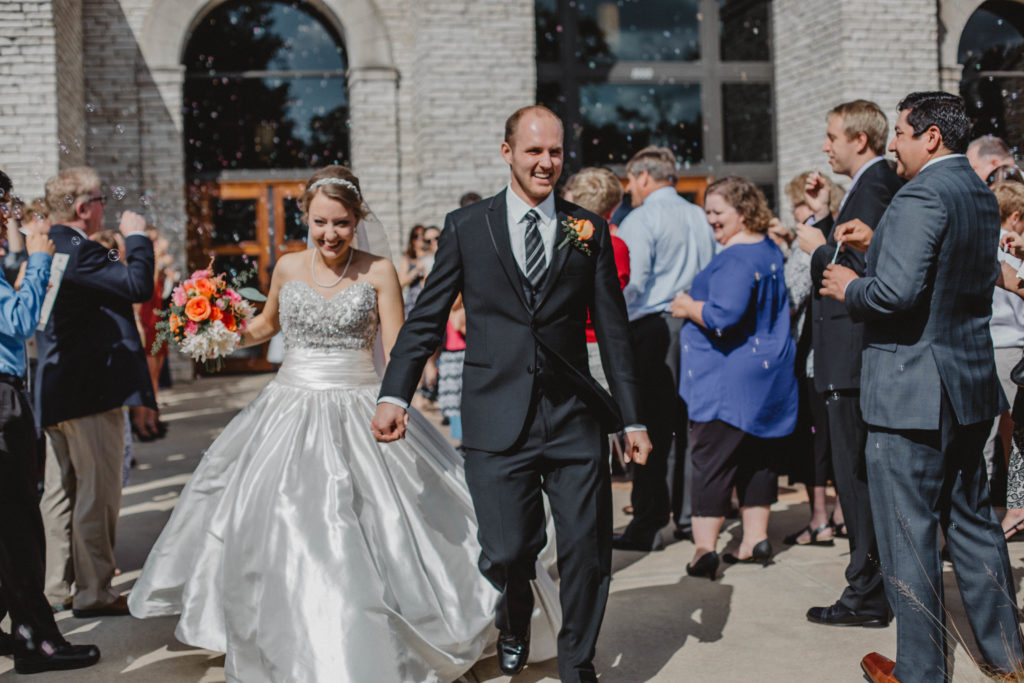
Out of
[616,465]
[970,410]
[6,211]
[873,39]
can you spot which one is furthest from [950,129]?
[873,39]

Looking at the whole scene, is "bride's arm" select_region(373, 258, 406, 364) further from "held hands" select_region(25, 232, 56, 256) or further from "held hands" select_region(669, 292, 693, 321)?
"held hands" select_region(669, 292, 693, 321)

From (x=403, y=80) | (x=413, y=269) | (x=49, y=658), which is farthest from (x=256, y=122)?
(x=49, y=658)

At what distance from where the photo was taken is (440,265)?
333cm

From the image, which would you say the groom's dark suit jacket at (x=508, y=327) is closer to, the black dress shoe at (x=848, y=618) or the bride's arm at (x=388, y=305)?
the bride's arm at (x=388, y=305)

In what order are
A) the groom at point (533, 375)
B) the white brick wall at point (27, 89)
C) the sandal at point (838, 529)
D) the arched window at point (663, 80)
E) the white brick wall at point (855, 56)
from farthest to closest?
the arched window at point (663, 80) < the white brick wall at point (855, 56) < the white brick wall at point (27, 89) < the sandal at point (838, 529) < the groom at point (533, 375)

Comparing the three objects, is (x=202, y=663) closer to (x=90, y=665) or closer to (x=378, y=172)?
(x=90, y=665)

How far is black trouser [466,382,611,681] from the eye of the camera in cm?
326

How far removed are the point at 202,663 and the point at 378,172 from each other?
370 inches

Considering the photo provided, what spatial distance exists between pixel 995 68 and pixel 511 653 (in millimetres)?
13345

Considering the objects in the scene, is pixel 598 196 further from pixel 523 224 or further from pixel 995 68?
pixel 995 68

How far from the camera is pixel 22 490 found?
3.73m

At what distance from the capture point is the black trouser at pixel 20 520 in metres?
3.67

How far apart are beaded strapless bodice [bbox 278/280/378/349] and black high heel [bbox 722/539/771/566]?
242cm

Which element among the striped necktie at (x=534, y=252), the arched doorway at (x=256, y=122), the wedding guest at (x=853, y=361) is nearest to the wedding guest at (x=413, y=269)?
the arched doorway at (x=256, y=122)
